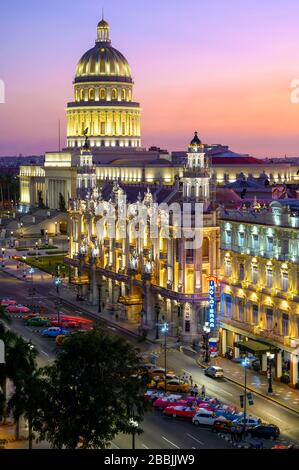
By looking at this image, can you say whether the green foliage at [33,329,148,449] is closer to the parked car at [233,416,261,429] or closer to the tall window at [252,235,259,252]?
the parked car at [233,416,261,429]

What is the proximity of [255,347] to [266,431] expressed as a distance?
15966mm

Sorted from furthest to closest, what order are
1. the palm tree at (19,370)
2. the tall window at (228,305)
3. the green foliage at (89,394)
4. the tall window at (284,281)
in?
the tall window at (228,305)
the tall window at (284,281)
the palm tree at (19,370)
the green foliage at (89,394)

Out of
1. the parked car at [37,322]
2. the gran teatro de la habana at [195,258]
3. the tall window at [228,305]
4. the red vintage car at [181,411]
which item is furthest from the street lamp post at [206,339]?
the parked car at [37,322]

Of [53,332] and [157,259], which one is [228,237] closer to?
[157,259]

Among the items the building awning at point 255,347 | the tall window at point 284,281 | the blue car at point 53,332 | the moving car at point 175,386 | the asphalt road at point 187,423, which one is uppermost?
the tall window at point 284,281

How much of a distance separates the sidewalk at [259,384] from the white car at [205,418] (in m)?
7.67

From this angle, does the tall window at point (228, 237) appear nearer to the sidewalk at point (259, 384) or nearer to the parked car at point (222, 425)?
the sidewalk at point (259, 384)

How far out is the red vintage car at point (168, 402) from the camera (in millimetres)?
65438

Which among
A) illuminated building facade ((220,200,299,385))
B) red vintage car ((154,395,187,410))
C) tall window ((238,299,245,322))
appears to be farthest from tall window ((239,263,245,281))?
red vintage car ((154,395,187,410))

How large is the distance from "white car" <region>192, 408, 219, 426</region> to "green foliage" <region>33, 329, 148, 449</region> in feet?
46.0

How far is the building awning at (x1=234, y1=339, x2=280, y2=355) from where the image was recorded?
7362cm

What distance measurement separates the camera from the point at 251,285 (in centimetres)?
7938

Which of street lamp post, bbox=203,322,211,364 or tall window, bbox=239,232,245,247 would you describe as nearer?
street lamp post, bbox=203,322,211,364
